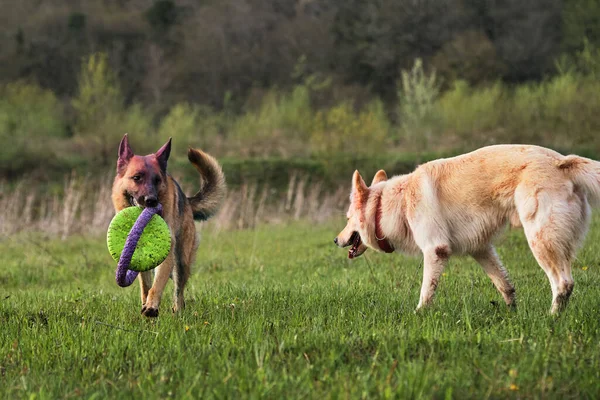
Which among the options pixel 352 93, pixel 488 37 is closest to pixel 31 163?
pixel 352 93

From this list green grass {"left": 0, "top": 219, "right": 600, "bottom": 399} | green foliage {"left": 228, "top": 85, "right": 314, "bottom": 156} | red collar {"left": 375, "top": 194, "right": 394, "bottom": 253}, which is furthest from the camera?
green foliage {"left": 228, "top": 85, "right": 314, "bottom": 156}

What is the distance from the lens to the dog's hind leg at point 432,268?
5648mm

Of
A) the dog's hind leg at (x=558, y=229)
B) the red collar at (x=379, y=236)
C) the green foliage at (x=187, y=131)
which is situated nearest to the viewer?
the dog's hind leg at (x=558, y=229)

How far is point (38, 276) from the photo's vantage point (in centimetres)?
1050

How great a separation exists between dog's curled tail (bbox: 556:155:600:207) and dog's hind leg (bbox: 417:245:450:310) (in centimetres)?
120

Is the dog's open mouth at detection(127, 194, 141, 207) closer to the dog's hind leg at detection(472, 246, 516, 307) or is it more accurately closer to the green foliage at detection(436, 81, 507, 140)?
the dog's hind leg at detection(472, 246, 516, 307)

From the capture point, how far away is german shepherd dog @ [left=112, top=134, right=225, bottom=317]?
5.80 metres

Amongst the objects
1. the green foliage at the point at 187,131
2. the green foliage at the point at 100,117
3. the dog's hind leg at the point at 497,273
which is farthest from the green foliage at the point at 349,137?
the dog's hind leg at the point at 497,273

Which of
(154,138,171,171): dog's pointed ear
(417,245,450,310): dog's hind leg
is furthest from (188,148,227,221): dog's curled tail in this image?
(417,245,450,310): dog's hind leg

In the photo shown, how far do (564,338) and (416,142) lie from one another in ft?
110

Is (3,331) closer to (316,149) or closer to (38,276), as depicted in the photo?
(38,276)

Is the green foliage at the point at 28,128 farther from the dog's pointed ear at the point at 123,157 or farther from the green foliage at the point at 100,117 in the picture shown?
the dog's pointed ear at the point at 123,157

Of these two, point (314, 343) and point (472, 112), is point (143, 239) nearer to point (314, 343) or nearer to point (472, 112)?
point (314, 343)

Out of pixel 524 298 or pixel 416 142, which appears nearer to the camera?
pixel 524 298
